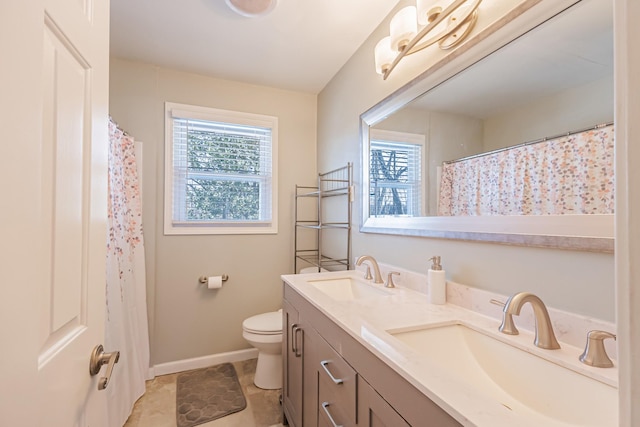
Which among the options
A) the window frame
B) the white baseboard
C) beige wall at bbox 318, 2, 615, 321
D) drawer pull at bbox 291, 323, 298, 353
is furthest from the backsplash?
the white baseboard

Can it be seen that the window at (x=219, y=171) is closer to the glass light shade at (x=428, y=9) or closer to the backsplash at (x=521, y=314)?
the backsplash at (x=521, y=314)

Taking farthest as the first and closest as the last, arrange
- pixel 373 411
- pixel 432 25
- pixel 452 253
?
pixel 452 253
pixel 432 25
pixel 373 411

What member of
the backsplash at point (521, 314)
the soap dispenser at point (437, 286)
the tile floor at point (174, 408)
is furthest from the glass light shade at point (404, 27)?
the tile floor at point (174, 408)

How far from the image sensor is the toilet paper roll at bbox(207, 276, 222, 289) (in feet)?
7.45

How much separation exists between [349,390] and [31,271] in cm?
85

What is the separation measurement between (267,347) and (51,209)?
1718 mm

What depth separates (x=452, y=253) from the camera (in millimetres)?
1208

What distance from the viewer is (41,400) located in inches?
18.6

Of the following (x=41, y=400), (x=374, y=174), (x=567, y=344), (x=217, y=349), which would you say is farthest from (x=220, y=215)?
(x=567, y=344)

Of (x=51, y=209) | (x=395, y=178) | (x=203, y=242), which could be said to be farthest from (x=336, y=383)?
(x=203, y=242)

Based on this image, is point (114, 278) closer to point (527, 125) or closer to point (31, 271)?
point (31, 271)

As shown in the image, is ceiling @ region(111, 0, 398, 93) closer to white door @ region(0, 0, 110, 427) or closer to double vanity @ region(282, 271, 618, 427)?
white door @ region(0, 0, 110, 427)

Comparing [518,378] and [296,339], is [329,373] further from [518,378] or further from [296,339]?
[518,378]

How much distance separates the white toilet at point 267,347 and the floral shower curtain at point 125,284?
2.33 ft
